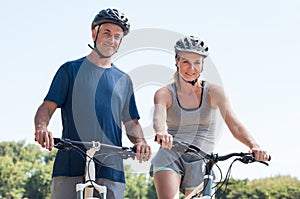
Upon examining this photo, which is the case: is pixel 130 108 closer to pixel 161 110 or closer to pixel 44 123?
pixel 161 110

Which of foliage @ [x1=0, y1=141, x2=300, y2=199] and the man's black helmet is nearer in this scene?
the man's black helmet

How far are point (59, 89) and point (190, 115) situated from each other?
100 cm

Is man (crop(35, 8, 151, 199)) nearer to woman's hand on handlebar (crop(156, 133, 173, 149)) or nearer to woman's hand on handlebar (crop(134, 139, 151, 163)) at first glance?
woman's hand on handlebar (crop(134, 139, 151, 163))

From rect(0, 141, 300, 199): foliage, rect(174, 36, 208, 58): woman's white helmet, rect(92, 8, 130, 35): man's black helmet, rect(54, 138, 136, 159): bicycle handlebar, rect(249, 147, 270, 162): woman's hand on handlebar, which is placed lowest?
rect(0, 141, 300, 199): foliage

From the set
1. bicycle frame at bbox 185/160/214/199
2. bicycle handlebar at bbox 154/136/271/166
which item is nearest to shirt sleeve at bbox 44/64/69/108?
bicycle handlebar at bbox 154/136/271/166

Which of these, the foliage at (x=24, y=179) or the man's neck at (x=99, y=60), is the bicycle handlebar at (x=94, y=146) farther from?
the foliage at (x=24, y=179)

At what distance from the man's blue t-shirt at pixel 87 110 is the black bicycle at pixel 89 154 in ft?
0.54

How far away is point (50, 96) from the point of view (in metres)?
4.53

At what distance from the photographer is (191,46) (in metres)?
4.84

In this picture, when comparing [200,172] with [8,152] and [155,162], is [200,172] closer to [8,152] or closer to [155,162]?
[155,162]

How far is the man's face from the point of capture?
15.2 ft

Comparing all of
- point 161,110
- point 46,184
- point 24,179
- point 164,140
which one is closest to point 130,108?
point 161,110

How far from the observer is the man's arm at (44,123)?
4.07m

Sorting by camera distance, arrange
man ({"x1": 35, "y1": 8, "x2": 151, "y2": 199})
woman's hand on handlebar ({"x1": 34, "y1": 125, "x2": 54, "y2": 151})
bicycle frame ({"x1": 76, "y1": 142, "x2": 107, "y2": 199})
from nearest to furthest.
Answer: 1. woman's hand on handlebar ({"x1": 34, "y1": 125, "x2": 54, "y2": 151})
2. bicycle frame ({"x1": 76, "y1": 142, "x2": 107, "y2": 199})
3. man ({"x1": 35, "y1": 8, "x2": 151, "y2": 199})
